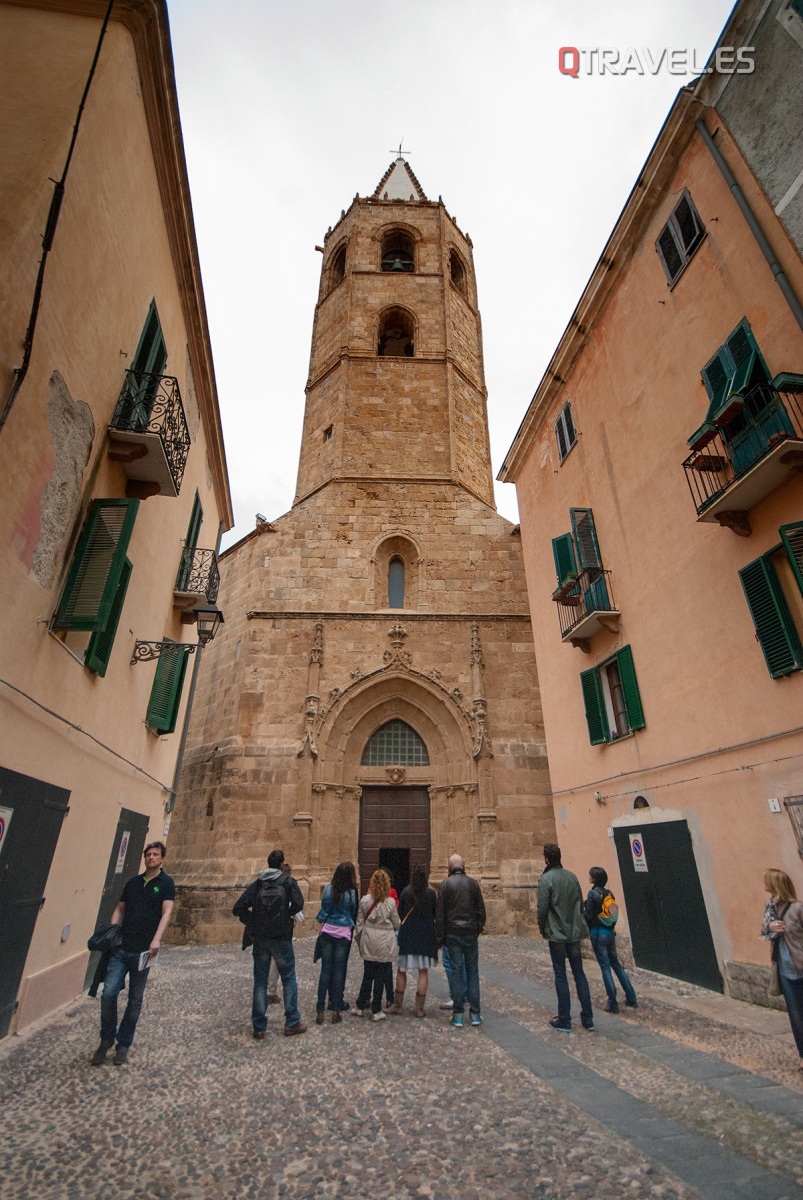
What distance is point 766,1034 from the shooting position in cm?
493

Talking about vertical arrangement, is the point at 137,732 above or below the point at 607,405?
below

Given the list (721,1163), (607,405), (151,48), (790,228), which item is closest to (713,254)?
(790,228)

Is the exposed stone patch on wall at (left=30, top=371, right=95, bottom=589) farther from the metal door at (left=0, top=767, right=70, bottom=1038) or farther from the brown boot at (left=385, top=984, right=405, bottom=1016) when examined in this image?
the brown boot at (left=385, top=984, right=405, bottom=1016)

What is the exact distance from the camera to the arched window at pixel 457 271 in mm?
22250

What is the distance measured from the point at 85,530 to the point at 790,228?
8038 millimetres

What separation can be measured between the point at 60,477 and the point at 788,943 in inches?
274

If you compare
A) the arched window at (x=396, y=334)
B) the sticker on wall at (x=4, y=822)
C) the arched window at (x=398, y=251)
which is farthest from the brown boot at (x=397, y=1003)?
the arched window at (x=398, y=251)

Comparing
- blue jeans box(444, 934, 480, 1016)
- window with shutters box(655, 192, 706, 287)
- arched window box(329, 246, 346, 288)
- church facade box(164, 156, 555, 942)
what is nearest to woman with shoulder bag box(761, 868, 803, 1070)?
blue jeans box(444, 934, 480, 1016)

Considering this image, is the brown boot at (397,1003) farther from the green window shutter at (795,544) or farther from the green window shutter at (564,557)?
the green window shutter at (564,557)

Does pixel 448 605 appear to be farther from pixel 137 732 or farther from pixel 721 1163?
pixel 721 1163

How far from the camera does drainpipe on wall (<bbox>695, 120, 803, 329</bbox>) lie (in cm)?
589

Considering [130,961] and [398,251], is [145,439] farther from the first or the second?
[398,251]

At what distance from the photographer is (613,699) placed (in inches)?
351

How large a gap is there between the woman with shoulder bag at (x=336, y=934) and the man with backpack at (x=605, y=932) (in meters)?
2.39
